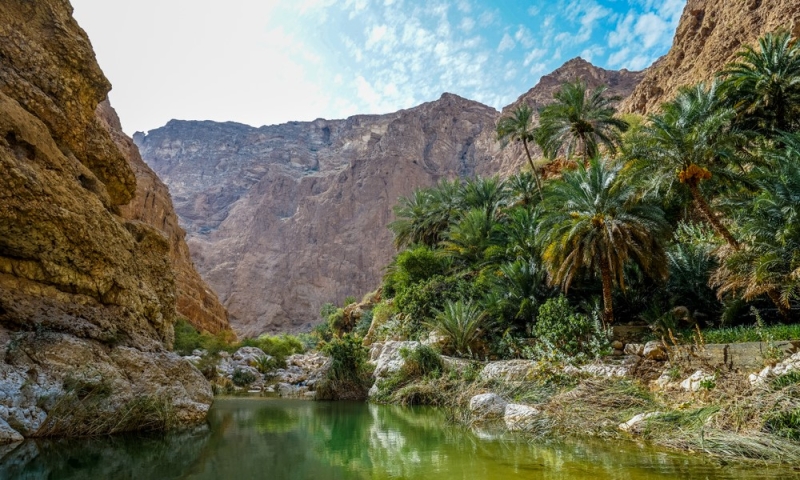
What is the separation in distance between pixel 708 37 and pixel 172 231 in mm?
52309

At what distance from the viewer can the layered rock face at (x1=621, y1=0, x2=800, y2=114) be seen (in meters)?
27.6

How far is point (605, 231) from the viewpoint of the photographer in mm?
13602

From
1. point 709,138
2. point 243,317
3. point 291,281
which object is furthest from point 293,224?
point 709,138

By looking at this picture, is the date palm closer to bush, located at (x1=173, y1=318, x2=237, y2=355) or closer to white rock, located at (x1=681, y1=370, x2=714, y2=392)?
bush, located at (x1=173, y1=318, x2=237, y2=355)

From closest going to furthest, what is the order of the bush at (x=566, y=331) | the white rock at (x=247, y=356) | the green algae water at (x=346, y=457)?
the green algae water at (x=346, y=457) → the bush at (x=566, y=331) → the white rock at (x=247, y=356)

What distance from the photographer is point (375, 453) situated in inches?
261

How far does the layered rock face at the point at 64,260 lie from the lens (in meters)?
7.51

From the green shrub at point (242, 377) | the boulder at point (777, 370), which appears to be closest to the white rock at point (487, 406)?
the boulder at point (777, 370)

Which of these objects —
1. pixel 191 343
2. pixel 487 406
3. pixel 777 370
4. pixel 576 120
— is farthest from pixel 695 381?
pixel 191 343

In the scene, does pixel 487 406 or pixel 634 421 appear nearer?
pixel 634 421

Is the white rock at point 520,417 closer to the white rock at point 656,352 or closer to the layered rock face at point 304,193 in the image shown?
the white rock at point 656,352

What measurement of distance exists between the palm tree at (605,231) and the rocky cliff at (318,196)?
5274 centimetres

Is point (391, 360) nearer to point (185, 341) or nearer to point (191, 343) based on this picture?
point (191, 343)

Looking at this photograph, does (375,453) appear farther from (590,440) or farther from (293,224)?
(293,224)
